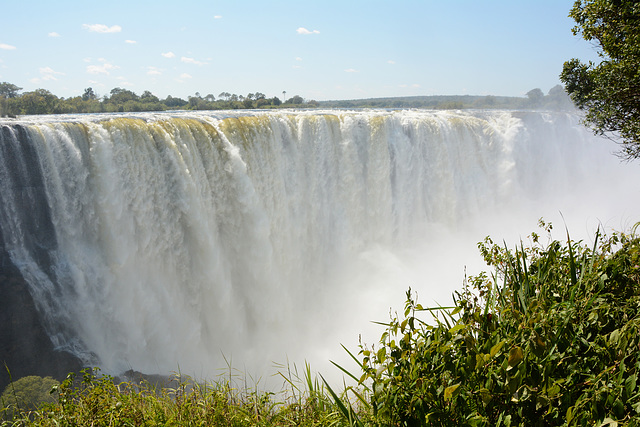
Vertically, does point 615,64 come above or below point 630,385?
above

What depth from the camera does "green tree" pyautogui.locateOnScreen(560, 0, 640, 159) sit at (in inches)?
256

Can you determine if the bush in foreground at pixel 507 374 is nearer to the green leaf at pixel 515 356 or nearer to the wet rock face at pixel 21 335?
the green leaf at pixel 515 356

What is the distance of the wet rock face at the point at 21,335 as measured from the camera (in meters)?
8.63

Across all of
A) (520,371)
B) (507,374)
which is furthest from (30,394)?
(520,371)

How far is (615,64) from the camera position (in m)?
6.71

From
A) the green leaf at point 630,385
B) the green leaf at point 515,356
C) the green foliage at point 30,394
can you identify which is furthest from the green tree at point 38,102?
the green leaf at point 630,385

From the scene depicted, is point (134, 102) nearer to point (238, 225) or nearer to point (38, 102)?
point (38, 102)

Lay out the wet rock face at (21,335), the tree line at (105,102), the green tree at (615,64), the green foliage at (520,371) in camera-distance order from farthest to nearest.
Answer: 1. the tree line at (105,102)
2. the wet rock face at (21,335)
3. the green tree at (615,64)
4. the green foliage at (520,371)

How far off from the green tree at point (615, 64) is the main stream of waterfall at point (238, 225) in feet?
27.5

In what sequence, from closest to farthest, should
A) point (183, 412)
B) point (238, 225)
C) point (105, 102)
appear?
point (183, 412)
point (238, 225)
point (105, 102)

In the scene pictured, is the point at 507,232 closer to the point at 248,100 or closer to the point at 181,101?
the point at 248,100

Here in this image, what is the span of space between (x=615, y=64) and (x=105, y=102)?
3010cm

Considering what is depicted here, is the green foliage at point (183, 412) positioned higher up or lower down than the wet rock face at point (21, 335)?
higher up

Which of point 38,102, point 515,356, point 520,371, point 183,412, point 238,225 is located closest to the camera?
point 515,356
